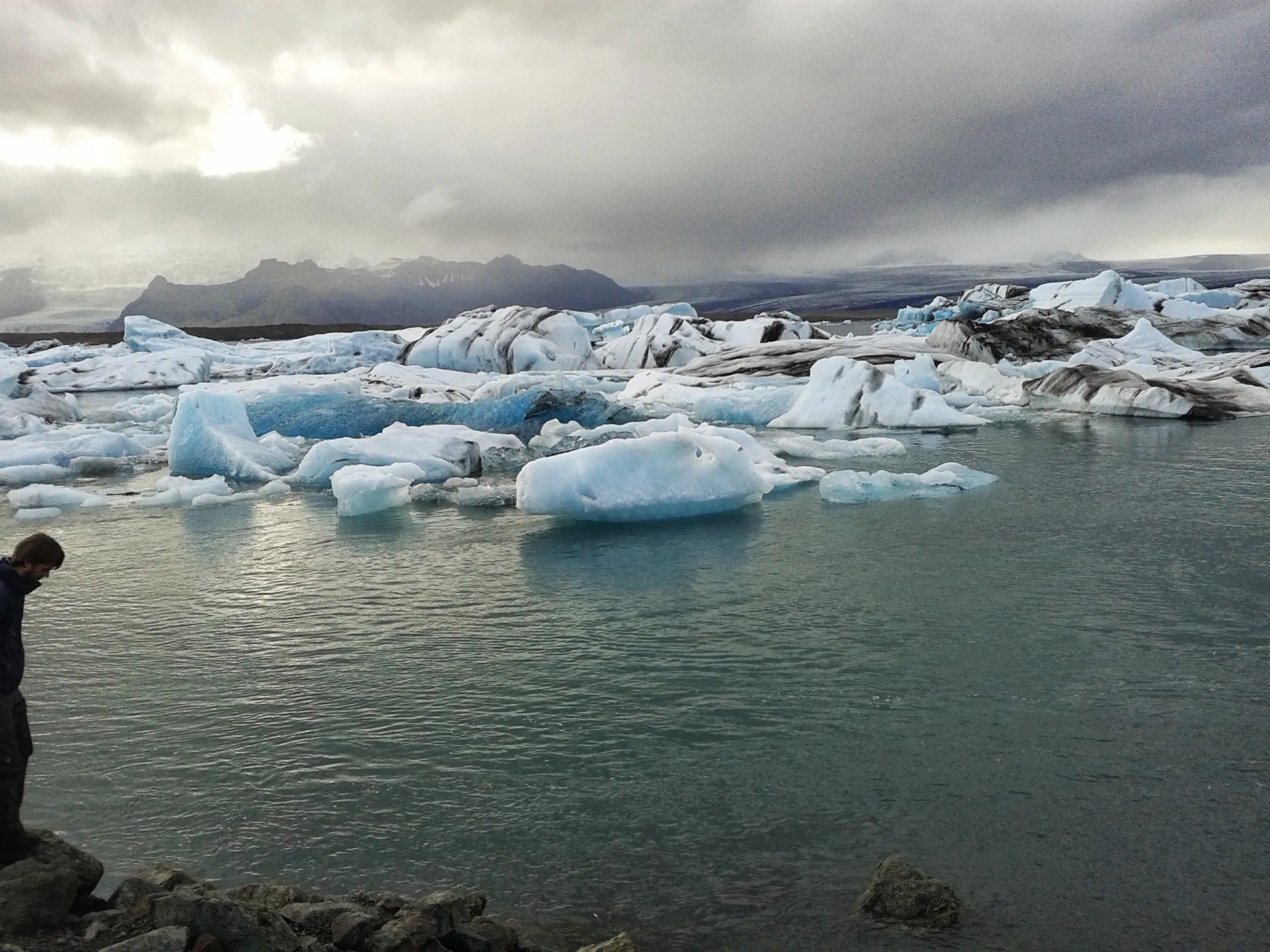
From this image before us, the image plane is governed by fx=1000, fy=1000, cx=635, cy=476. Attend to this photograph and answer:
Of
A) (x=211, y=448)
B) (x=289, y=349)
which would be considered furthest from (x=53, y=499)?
(x=289, y=349)

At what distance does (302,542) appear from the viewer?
990 cm

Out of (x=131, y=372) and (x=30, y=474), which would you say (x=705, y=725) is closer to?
(x=30, y=474)

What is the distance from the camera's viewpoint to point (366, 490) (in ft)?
36.9

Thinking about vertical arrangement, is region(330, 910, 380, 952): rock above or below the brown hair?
below

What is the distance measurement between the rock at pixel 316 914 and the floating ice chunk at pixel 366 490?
8296 millimetres

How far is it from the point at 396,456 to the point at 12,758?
10.2 m

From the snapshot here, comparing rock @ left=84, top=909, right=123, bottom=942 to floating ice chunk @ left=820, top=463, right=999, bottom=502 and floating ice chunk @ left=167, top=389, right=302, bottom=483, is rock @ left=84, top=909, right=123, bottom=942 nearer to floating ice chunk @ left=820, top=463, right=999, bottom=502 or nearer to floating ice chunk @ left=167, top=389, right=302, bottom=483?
floating ice chunk @ left=820, top=463, right=999, bottom=502

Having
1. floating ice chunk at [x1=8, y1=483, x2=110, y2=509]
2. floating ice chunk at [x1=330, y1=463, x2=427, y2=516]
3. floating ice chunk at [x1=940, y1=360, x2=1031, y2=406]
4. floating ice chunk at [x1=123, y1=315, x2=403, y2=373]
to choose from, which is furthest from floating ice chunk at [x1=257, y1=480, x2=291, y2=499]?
floating ice chunk at [x1=123, y1=315, x2=403, y2=373]

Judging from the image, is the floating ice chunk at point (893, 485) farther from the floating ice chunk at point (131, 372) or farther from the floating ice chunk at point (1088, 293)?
the floating ice chunk at point (131, 372)

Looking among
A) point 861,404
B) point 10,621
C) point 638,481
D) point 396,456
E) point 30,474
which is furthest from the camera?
point 861,404

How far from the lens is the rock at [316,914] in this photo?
313cm

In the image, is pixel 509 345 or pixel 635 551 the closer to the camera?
pixel 635 551

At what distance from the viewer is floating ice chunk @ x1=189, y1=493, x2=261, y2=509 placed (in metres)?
12.1

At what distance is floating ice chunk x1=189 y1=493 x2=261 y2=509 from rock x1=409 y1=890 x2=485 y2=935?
9842 millimetres
